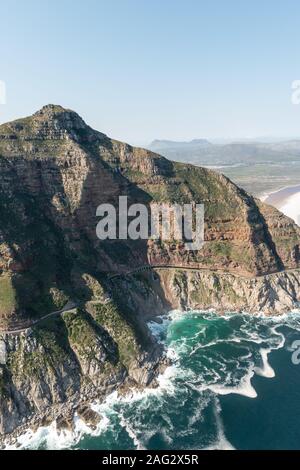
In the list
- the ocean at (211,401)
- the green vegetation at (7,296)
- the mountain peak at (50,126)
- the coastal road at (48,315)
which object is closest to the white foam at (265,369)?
the ocean at (211,401)

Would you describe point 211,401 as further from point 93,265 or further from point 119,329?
point 93,265

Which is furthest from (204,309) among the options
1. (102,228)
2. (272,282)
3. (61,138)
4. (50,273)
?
(61,138)

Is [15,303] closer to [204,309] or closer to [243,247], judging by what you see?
[204,309]

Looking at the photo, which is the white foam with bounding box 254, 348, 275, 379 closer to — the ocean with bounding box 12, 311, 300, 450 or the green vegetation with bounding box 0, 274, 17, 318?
the ocean with bounding box 12, 311, 300, 450

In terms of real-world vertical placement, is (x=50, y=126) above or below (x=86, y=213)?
above

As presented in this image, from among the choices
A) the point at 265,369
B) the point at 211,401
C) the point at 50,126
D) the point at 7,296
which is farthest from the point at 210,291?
the point at 50,126

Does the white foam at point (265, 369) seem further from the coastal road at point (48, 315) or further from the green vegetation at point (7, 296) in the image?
the green vegetation at point (7, 296)

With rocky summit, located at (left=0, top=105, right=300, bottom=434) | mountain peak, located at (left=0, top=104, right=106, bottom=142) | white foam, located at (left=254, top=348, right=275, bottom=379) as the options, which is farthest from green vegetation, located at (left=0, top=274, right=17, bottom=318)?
white foam, located at (left=254, top=348, right=275, bottom=379)
